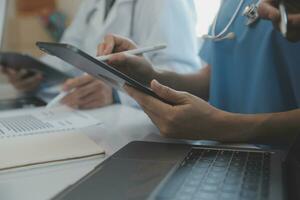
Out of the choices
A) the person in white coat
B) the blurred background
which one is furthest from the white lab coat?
the blurred background

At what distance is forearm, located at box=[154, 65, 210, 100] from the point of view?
97cm

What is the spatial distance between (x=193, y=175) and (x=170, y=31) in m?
0.82

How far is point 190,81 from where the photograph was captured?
39.8 inches

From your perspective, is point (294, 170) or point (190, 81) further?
point (190, 81)

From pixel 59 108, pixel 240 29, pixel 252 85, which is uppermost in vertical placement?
pixel 240 29

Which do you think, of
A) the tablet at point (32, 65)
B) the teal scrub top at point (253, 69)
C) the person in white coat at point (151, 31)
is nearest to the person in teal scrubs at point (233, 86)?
the teal scrub top at point (253, 69)

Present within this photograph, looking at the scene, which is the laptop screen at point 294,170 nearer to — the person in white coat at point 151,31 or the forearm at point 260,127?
the forearm at point 260,127

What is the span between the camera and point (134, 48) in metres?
0.94

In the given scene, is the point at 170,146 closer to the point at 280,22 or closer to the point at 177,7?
the point at 280,22

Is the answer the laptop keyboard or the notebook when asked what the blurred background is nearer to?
the notebook

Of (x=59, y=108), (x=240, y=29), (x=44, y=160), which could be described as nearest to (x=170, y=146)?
(x=44, y=160)

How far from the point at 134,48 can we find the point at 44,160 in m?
0.41

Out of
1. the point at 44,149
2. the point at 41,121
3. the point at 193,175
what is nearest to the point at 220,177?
the point at 193,175

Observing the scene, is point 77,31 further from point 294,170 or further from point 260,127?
point 294,170
